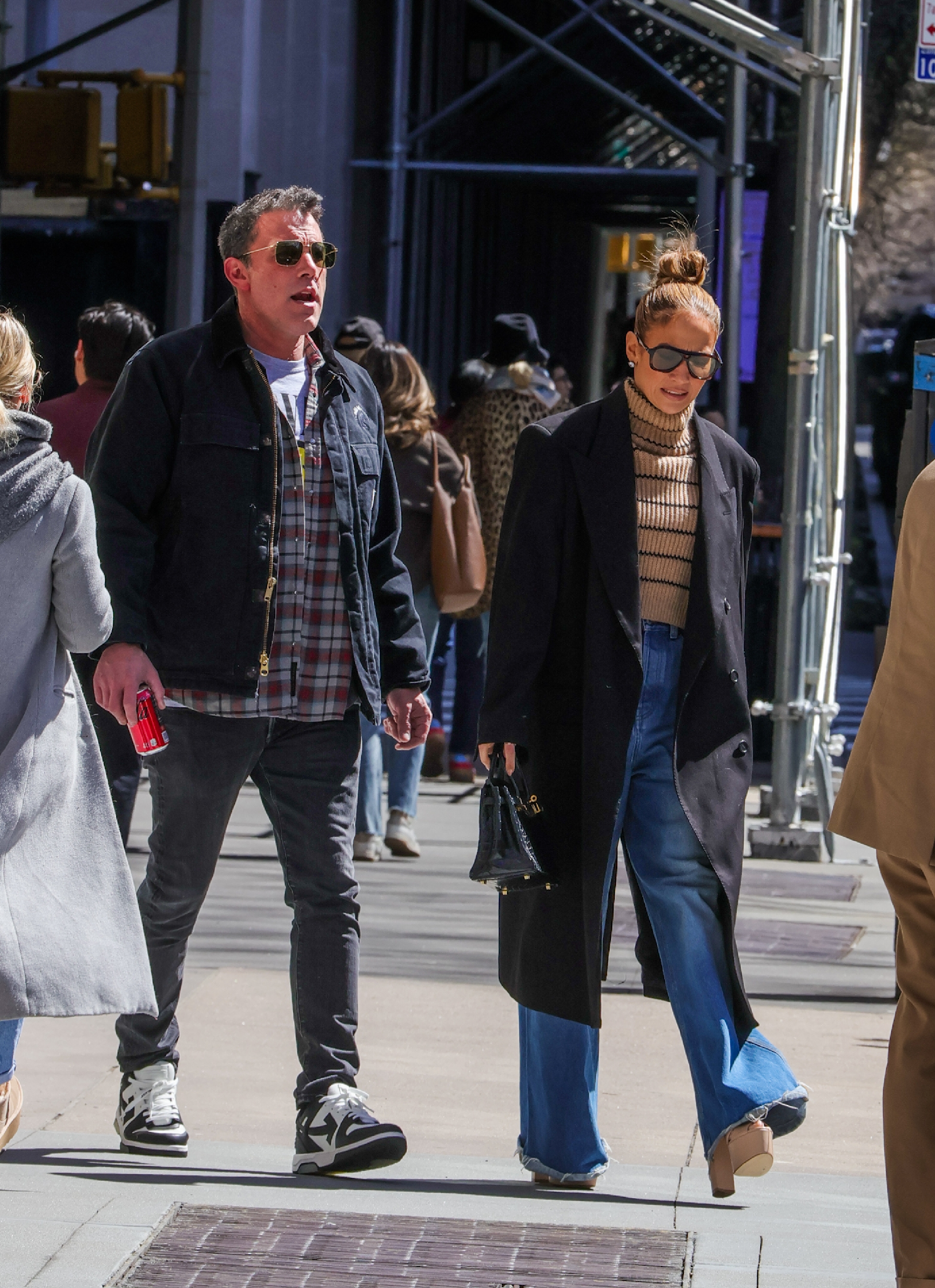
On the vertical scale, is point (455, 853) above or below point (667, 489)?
below

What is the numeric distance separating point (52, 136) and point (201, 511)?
755cm

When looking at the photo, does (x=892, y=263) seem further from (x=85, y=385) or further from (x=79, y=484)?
(x=79, y=484)

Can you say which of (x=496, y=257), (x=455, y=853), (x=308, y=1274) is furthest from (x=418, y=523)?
(x=496, y=257)

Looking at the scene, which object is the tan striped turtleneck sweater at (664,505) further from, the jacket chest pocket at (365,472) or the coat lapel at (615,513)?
the jacket chest pocket at (365,472)

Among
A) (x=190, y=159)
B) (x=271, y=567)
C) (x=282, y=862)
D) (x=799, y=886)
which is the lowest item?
(x=799, y=886)

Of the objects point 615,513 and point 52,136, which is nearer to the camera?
point 615,513

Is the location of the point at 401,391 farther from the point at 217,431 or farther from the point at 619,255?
the point at 619,255

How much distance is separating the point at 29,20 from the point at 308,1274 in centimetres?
1306

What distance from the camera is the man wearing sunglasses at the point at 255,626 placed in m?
4.46

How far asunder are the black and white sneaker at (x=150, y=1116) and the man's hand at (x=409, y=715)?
0.87 m

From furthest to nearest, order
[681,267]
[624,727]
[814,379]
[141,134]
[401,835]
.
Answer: [141,134] < [814,379] < [401,835] < [681,267] < [624,727]

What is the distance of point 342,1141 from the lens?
4395 millimetres

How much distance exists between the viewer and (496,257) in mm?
20641

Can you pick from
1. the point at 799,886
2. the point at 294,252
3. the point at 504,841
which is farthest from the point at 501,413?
the point at 504,841
